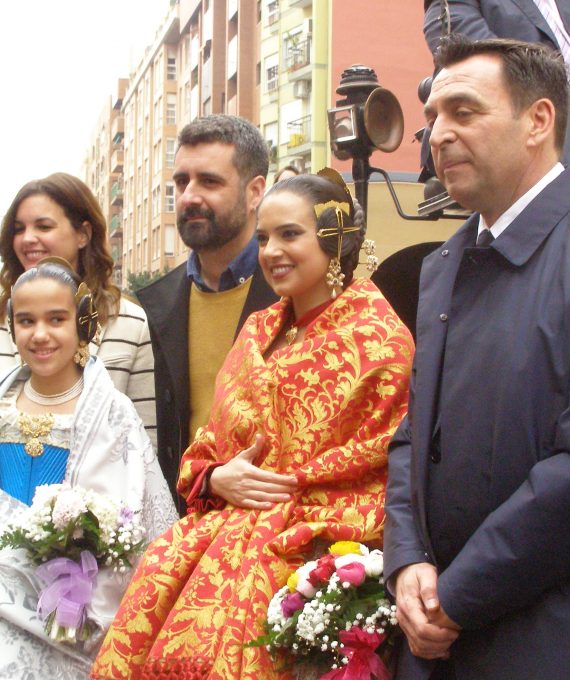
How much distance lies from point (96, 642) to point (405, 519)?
1.37m

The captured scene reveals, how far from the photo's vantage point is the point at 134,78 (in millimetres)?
73188

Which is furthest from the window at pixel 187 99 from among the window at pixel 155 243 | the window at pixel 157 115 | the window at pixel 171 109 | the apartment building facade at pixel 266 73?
the window at pixel 155 243

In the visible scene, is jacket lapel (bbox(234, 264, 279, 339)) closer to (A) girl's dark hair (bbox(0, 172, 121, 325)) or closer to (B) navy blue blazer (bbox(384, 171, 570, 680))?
(A) girl's dark hair (bbox(0, 172, 121, 325))

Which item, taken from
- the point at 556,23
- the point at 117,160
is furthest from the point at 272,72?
the point at 117,160

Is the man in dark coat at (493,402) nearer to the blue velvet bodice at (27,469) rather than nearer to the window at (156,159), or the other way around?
the blue velvet bodice at (27,469)

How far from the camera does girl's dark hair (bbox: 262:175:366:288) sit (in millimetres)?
3328

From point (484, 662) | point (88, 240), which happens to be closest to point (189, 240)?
point (88, 240)

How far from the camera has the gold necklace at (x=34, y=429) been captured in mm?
3793

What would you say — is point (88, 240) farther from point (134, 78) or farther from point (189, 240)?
point (134, 78)

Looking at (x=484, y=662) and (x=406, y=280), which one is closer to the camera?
(x=484, y=662)

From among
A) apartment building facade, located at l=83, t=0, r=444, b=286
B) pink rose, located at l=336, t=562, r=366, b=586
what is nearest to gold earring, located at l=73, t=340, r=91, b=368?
pink rose, located at l=336, t=562, r=366, b=586

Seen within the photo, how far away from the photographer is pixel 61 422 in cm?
385

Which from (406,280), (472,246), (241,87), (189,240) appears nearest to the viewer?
(472,246)

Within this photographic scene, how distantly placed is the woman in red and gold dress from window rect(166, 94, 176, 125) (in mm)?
57954
